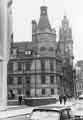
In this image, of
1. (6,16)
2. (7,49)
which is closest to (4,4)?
(6,16)

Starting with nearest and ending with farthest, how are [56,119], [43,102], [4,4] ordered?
[56,119], [4,4], [43,102]

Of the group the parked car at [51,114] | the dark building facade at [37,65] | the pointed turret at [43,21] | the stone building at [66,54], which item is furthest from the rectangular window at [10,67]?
the parked car at [51,114]

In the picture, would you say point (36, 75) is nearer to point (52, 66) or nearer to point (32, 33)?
point (52, 66)

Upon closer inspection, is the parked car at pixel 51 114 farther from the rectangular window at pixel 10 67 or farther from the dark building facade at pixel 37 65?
the rectangular window at pixel 10 67

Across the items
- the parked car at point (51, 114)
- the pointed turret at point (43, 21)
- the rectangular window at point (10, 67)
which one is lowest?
the rectangular window at point (10, 67)

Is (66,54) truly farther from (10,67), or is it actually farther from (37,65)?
(10,67)

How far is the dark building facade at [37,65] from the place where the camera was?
71.4 m

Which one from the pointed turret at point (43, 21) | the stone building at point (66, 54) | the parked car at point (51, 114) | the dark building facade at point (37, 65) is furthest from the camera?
the stone building at point (66, 54)

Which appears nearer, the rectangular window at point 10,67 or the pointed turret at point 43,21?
the rectangular window at point 10,67

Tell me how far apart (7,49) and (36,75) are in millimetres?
49722

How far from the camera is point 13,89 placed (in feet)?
241

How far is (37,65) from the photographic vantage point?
72062 mm

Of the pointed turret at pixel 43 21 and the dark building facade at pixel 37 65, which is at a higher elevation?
the pointed turret at pixel 43 21

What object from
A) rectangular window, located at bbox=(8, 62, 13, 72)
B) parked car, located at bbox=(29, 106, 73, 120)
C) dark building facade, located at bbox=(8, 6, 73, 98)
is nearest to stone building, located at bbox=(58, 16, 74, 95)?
dark building facade, located at bbox=(8, 6, 73, 98)
